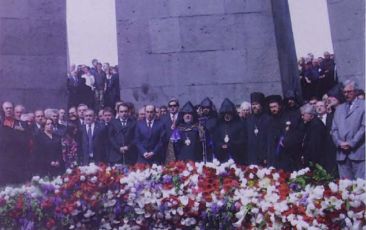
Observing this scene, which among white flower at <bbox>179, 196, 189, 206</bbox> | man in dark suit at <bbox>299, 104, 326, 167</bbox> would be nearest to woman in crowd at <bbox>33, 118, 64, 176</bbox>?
white flower at <bbox>179, 196, 189, 206</bbox>

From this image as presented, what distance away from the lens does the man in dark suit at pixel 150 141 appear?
6.19m

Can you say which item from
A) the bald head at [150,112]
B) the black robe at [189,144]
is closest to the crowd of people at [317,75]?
the black robe at [189,144]

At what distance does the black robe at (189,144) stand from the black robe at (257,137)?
1.86 feet

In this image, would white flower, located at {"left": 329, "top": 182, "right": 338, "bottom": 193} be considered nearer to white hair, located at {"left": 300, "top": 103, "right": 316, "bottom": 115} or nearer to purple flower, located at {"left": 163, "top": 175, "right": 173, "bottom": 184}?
purple flower, located at {"left": 163, "top": 175, "right": 173, "bottom": 184}

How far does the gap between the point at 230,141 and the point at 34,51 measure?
3.08 metres

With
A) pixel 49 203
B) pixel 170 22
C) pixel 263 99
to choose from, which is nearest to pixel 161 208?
pixel 49 203

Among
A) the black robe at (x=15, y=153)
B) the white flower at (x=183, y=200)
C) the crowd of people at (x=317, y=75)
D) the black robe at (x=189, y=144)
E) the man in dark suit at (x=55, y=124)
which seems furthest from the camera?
the crowd of people at (x=317, y=75)

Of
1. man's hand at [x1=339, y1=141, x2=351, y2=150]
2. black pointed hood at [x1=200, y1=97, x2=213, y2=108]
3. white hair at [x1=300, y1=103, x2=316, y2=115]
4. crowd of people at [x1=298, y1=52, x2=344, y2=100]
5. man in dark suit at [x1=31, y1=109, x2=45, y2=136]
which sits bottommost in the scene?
man's hand at [x1=339, y1=141, x2=351, y2=150]

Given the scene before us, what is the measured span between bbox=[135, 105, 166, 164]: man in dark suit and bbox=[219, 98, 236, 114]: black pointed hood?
80 cm

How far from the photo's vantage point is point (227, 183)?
418 centimetres

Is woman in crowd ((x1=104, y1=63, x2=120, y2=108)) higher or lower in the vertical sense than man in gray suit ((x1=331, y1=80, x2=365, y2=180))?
higher

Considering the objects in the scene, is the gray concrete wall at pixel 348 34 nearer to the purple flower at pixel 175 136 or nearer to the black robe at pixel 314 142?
the black robe at pixel 314 142

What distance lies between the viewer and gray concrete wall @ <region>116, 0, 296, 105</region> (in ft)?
23.1

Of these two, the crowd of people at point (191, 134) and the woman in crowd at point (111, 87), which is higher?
the woman in crowd at point (111, 87)
